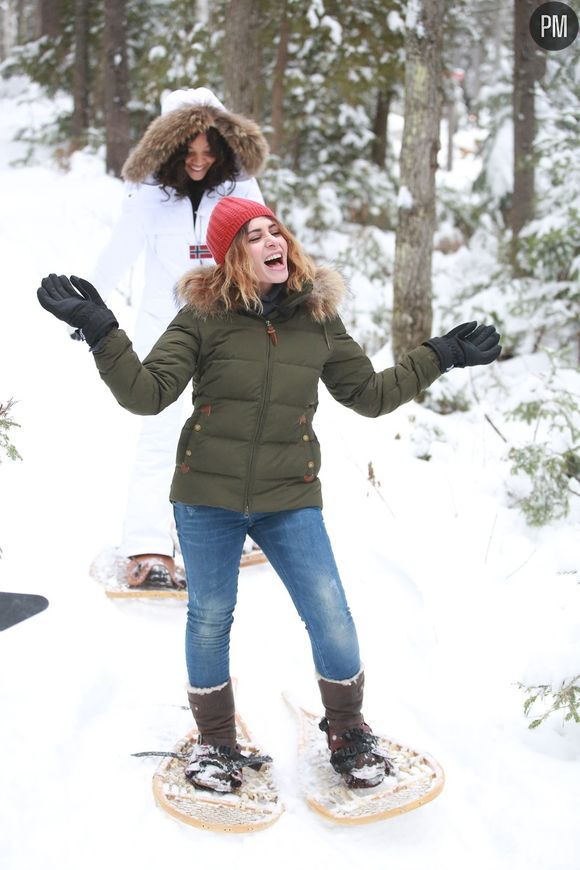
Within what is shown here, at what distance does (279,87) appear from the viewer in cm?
1376

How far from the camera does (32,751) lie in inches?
116

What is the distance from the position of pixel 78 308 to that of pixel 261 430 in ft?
2.50

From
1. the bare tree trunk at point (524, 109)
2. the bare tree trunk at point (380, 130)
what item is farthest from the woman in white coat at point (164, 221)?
the bare tree trunk at point (380, 130)

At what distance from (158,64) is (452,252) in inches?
270

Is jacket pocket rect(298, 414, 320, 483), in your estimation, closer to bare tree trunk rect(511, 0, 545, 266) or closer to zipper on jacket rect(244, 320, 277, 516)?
zipper on jacket rect(244, 320, 277, 516)

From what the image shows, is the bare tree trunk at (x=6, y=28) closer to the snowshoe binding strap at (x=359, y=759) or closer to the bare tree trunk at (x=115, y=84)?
the bare tree trunk at (x=115, y=84)

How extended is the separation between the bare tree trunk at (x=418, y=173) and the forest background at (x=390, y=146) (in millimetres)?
14

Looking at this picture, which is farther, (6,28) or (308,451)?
(6,28)

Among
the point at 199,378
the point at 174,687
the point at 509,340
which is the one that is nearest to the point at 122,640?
the point at 174,687

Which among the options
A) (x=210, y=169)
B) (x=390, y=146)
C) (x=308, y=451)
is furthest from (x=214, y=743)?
(x=390, y=146)

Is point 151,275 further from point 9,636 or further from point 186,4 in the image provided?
point 186,4

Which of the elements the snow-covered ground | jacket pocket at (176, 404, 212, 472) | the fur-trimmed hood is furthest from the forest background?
the fur-trimmed hood

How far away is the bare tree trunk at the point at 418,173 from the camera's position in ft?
22.8

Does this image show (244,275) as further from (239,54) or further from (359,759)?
(239,54)
